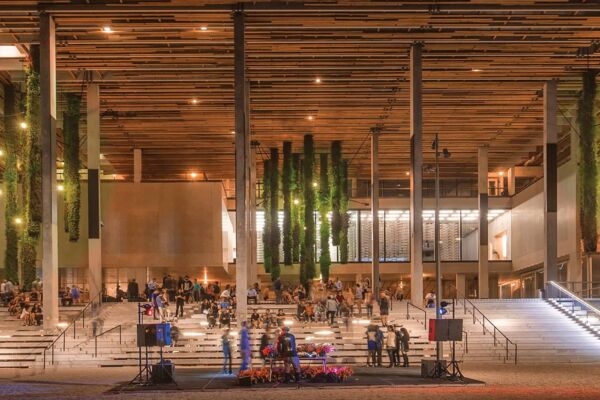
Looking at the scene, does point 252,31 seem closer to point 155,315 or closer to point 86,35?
point 86,35

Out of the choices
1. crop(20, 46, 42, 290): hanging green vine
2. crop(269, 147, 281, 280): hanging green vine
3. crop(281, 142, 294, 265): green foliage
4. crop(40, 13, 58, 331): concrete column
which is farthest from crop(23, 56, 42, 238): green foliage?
crop(281, 142, 294, 265): green foliage

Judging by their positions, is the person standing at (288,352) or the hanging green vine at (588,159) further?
the hanging green vine at (588,159)

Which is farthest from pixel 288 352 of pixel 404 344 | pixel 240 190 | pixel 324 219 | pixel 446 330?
pixel 324 219

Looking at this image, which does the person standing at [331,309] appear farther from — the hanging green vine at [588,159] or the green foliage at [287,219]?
the green foliage at [287,219]

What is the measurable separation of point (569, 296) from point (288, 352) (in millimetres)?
18757

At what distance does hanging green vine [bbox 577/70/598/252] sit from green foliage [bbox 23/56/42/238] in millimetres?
19257

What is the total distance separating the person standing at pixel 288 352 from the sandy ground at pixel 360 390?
1.20m

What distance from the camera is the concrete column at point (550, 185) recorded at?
133 feet

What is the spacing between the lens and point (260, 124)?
4866cm

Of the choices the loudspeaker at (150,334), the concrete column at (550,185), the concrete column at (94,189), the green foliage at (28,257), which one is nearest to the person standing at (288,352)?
the loudspeaker at (150,334)

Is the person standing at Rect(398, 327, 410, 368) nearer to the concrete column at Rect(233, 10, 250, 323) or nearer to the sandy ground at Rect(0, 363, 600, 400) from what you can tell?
the sandy ground at Rect(0, 363, 600, 400)

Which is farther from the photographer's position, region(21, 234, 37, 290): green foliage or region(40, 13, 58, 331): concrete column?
region(21, 234, 37, 290): green foliage

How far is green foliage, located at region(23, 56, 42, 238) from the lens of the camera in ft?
110

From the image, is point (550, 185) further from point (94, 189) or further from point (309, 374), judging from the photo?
point (309, 374)
